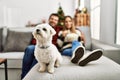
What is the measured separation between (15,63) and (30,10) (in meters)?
3.69

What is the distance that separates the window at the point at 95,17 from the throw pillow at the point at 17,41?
141cm

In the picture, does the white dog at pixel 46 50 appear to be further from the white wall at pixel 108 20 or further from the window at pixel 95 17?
the window at pixel 95 17

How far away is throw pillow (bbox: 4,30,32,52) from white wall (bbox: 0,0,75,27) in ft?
9.91

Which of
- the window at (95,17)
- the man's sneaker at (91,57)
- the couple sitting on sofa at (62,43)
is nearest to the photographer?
the man's sneaker at (91,57)

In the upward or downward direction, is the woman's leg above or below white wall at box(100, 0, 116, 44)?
below

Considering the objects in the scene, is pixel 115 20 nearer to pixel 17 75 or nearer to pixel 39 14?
pixel 17 75

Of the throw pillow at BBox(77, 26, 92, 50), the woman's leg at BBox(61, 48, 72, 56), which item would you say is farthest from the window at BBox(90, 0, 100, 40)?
the woman's leg at BBox(61, 48, 72, 56)

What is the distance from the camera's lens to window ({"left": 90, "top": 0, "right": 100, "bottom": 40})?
11.7 feet

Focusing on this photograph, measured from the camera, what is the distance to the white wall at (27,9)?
6.00 metres

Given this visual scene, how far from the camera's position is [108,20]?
9.57 feet

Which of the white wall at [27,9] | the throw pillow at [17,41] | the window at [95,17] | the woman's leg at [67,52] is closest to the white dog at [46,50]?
the woman's leg at [67,52]

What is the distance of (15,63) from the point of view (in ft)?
8.60

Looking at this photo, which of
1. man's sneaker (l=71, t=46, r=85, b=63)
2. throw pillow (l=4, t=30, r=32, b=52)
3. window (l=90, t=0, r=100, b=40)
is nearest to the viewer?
man's sneaker (l=71, t=46, r=85, b=63)

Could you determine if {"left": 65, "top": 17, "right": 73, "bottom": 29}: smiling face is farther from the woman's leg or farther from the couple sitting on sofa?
the woman's leg
